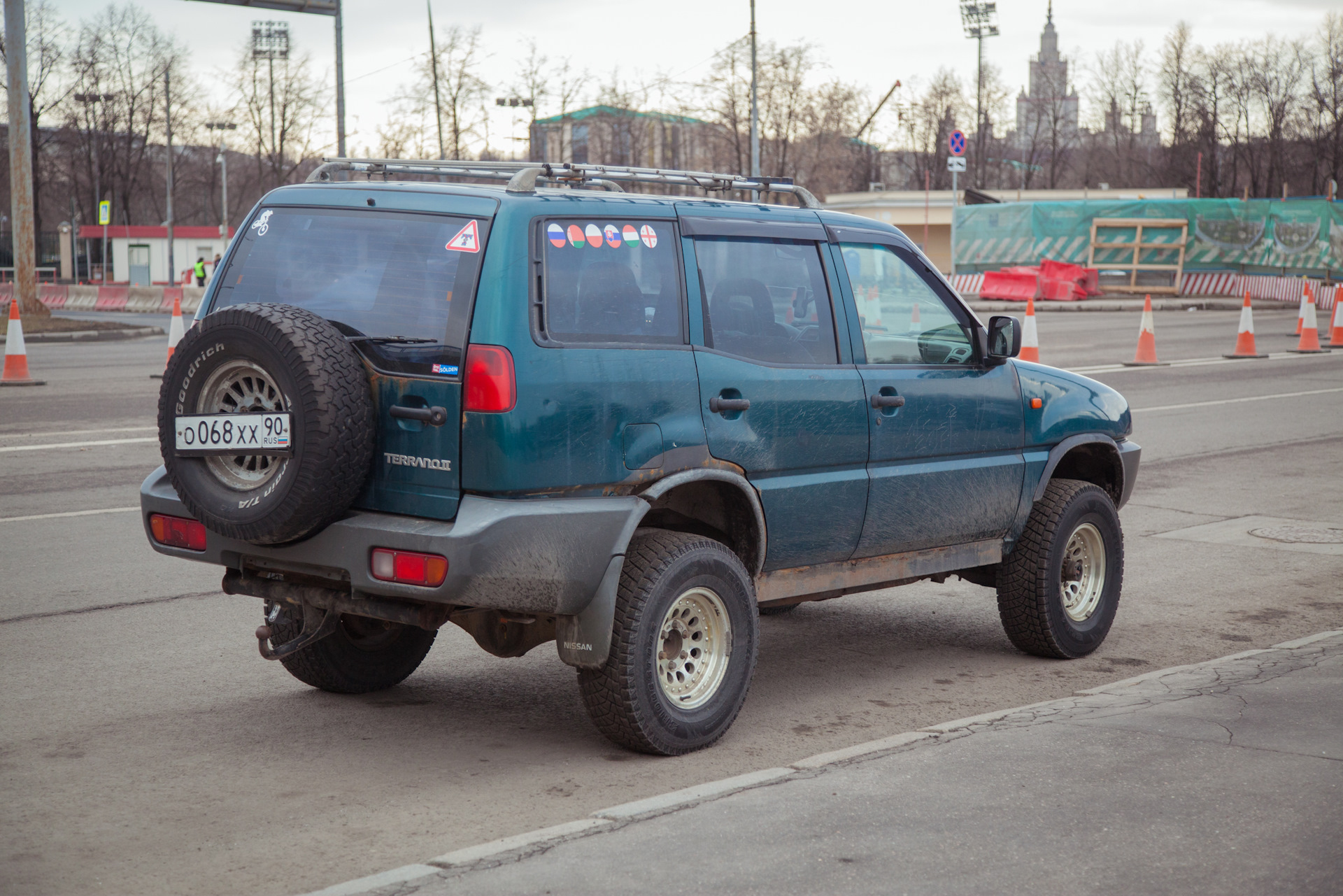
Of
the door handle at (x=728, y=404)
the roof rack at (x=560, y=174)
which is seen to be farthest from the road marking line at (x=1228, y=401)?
Result: the door handle at (x=728, y=404)

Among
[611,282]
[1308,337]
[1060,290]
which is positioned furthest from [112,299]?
[611,282]

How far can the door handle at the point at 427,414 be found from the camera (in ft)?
14.2

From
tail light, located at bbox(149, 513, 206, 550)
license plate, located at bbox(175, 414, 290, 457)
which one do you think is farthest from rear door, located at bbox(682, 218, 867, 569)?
tail light, located at bbox(149, 513, 206, 550)

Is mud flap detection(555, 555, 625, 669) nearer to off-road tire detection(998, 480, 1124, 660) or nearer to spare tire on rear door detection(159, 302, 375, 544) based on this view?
spare tire on rear door detection(159, 302, 375, 544)

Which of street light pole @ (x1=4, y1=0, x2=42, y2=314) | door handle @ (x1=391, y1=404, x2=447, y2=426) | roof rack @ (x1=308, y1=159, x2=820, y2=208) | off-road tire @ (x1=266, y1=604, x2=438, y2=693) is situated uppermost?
street light pole @ (x1=4, y1=0, x2=42, y2=314)

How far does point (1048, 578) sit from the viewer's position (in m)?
6.12

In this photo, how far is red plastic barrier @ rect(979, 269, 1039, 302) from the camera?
40281 mm

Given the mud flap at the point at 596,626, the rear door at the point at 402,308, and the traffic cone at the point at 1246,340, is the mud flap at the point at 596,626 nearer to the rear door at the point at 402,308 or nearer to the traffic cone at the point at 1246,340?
the rear door at the point at 402,308

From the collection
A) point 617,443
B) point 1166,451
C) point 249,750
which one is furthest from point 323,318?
point 1166,451

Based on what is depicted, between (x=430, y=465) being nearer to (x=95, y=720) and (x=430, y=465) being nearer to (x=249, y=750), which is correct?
(x=249, y=750)

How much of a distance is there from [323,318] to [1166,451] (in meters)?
10.0

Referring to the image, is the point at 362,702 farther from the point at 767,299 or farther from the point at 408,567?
the point at 767,299

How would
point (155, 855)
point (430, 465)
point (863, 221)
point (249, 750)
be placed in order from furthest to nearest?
point (863, 221)
point (249, 750)
point (430, 465)
point (155, 855)

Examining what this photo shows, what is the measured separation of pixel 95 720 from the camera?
509 centimetres
